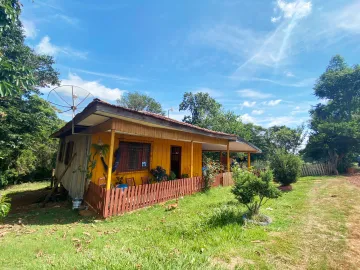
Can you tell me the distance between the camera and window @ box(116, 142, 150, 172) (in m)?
7.17

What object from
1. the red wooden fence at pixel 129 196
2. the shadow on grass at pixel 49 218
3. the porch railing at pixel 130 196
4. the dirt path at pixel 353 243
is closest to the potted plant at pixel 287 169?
the dirt path at pixel 353 243

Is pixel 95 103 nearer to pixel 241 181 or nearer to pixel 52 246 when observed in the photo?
pixel 52 246

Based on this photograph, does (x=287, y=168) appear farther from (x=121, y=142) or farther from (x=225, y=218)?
(x=121, y=142)

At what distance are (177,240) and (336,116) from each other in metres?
27.5

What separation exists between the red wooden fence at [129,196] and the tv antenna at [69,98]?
228 cm

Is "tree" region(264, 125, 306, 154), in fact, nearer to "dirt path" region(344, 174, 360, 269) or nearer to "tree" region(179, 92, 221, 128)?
"tree" region(179, 92, 221, 128)

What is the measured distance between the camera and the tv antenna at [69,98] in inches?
218

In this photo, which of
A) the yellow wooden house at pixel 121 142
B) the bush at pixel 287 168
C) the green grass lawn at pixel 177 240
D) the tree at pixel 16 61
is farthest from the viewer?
the bush at pixel 287 168

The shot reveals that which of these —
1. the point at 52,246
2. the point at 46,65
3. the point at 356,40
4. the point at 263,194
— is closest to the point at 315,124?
the point at 356,40

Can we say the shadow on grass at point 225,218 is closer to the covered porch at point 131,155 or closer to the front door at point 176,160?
the covered porch at point 131,155

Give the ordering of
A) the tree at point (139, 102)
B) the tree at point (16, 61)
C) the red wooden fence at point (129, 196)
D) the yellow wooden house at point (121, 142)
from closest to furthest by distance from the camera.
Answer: the tree at point (16, 61) < the red wooden fence at point (129, 196) < the yellow wooden house at point (121, 142) < the tree at point (139, 102)

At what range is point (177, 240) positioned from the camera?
→ 11.4ft

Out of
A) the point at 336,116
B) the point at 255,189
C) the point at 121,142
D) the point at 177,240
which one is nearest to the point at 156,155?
the point at 121,142

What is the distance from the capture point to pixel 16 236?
377cm
